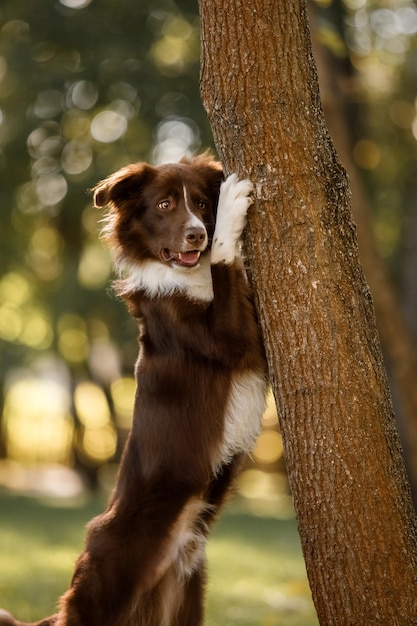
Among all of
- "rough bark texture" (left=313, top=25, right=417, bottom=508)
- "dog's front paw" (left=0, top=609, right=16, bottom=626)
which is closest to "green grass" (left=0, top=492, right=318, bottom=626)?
"rough bark texture" (left=313, top=25, right=417, bottom=508)

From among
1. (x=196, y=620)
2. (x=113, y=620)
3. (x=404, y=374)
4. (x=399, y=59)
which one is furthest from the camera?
(x=399, y=59)

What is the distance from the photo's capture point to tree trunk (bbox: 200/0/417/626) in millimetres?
3738

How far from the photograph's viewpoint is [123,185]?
4.63 m

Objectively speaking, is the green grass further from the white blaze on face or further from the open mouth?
the white blaze on face

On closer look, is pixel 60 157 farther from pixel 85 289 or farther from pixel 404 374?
pixel 404 374

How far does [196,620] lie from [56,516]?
7.69 m

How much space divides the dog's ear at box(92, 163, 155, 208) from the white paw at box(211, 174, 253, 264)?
75 cm

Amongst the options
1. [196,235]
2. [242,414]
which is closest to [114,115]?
[196,235]

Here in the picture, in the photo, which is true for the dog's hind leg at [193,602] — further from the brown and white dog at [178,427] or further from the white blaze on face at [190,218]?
the white blaze on face at [190,218]

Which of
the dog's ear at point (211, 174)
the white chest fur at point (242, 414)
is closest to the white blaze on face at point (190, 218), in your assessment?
the dog's ear at point (211, 174)

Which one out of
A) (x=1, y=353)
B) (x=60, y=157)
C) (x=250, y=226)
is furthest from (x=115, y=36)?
(x=250, y=226)

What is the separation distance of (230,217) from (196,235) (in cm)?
41

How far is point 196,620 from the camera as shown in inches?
182

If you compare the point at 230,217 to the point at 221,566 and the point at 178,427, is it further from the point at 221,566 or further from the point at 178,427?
the point at 221,566
